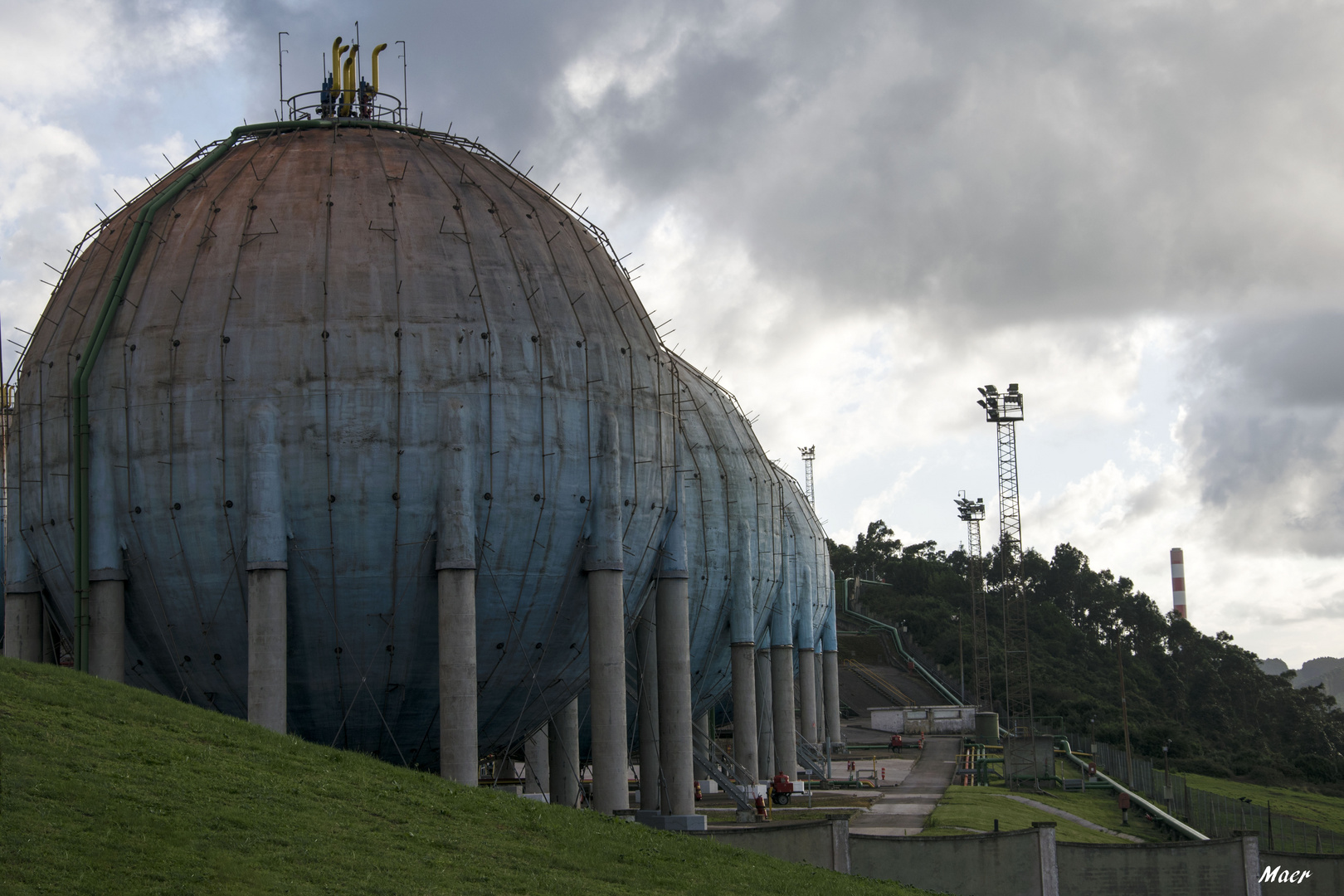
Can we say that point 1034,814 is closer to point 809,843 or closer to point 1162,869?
point 1162,869

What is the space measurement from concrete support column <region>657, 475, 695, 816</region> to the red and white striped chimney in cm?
14113

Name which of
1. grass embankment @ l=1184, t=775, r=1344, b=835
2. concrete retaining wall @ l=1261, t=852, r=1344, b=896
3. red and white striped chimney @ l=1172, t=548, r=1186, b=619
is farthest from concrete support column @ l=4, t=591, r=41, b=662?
red and white striped chimney @ l=1172, t=548, r=1186, b=619

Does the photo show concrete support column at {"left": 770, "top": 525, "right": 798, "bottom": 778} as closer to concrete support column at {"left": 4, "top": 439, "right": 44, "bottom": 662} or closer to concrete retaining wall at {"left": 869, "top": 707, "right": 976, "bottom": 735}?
concrete retaining wall at {"left": 869, "top": 707, "right": 976, "bottom": 735}

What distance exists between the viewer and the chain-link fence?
50.0 meters

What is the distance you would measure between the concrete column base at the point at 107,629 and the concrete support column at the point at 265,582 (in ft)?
10.9

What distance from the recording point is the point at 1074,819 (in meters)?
50.3

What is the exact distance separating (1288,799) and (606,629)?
57312 mm

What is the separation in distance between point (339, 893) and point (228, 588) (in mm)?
15383

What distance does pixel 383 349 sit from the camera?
33.8m

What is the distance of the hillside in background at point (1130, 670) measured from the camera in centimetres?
9969

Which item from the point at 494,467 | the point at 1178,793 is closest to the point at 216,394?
the point at 494,467

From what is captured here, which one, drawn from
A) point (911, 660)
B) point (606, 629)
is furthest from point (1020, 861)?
point (911, 660)

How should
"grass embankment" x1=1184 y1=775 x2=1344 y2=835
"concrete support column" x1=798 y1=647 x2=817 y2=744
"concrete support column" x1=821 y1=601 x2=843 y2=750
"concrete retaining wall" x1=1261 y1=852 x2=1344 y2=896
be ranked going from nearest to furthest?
"concrete retaining wall" x1=1261 y1=852 x2=1344 y2=896 < "grass embankment" x1=1184 y1=775 x2=1344 y2=835 < "concrete support column" x1=798 y1=647 x2=817 y2=744 < "concrete support column" x1=821 y1=601 x2=843 y2=750

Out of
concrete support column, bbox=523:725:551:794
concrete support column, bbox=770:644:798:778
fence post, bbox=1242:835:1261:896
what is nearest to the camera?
fence post, bbox=1242:835:1261:896
